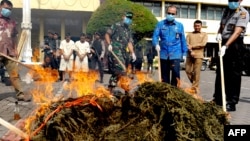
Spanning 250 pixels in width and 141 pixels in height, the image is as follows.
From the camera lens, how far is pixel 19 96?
8.95m

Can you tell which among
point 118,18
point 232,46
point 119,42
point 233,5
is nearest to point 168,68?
point 119,42

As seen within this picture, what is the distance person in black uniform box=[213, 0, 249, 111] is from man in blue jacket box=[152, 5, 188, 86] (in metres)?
0.94

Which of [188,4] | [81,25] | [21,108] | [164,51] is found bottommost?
[21,108]

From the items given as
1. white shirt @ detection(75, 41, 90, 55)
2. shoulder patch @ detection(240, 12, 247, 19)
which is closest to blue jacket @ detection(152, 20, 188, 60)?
shoulder patch @ detection(240, 12, 247, 19)

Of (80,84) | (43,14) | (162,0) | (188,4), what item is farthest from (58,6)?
(80,84)

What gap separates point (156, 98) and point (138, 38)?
80.6 feet

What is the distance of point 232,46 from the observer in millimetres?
7836

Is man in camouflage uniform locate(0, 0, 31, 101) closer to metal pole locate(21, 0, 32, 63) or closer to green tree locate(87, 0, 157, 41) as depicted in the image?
metal pole locate(21, 0, 32, 63)

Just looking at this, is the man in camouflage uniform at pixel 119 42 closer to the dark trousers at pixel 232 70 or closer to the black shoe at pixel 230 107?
the dark trousers at pixel 232 70

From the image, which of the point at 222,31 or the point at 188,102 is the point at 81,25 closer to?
the point at 222,31

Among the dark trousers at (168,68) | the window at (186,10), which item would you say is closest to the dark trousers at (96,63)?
the dark trousers at (168,68)

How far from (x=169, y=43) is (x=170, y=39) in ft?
0.25

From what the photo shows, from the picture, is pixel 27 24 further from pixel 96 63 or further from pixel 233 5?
pixel 233 5

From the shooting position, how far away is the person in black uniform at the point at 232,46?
7.72 m
